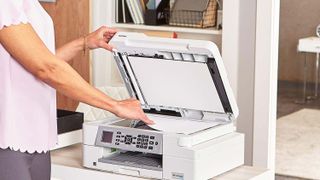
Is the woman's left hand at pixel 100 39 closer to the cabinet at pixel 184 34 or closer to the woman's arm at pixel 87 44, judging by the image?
the woman's arm at pixel 87 44

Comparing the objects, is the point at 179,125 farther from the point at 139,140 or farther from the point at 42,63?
the point at 42,63

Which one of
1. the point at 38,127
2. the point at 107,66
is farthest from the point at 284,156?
the point at 38,127

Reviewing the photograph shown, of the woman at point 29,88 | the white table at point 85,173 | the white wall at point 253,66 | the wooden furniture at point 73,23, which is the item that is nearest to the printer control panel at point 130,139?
the white table at point 85,173

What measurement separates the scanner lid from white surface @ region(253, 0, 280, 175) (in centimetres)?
105

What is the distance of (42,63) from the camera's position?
69.6 inches

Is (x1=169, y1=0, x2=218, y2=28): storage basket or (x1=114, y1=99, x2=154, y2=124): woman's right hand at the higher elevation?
(x1=169, y1=0, x2=218, y2=28): storage basket

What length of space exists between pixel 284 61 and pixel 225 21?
482 cm

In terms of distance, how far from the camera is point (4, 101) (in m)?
1.79

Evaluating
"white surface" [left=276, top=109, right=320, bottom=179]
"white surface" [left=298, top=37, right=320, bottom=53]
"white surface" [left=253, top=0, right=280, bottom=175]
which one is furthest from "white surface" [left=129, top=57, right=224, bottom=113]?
"white surface" [left=298, top=37, right=320, bottom=53]

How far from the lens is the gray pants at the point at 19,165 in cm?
180

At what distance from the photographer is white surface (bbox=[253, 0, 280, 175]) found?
333 cm

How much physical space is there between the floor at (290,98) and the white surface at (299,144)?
13 centimetres

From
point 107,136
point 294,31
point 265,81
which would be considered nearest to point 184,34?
point 265,81

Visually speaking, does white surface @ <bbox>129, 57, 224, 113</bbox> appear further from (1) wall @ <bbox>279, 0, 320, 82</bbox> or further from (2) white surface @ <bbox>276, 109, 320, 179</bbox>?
(1) wall @ <bbox>279, 0, 320, 82</bbox>
